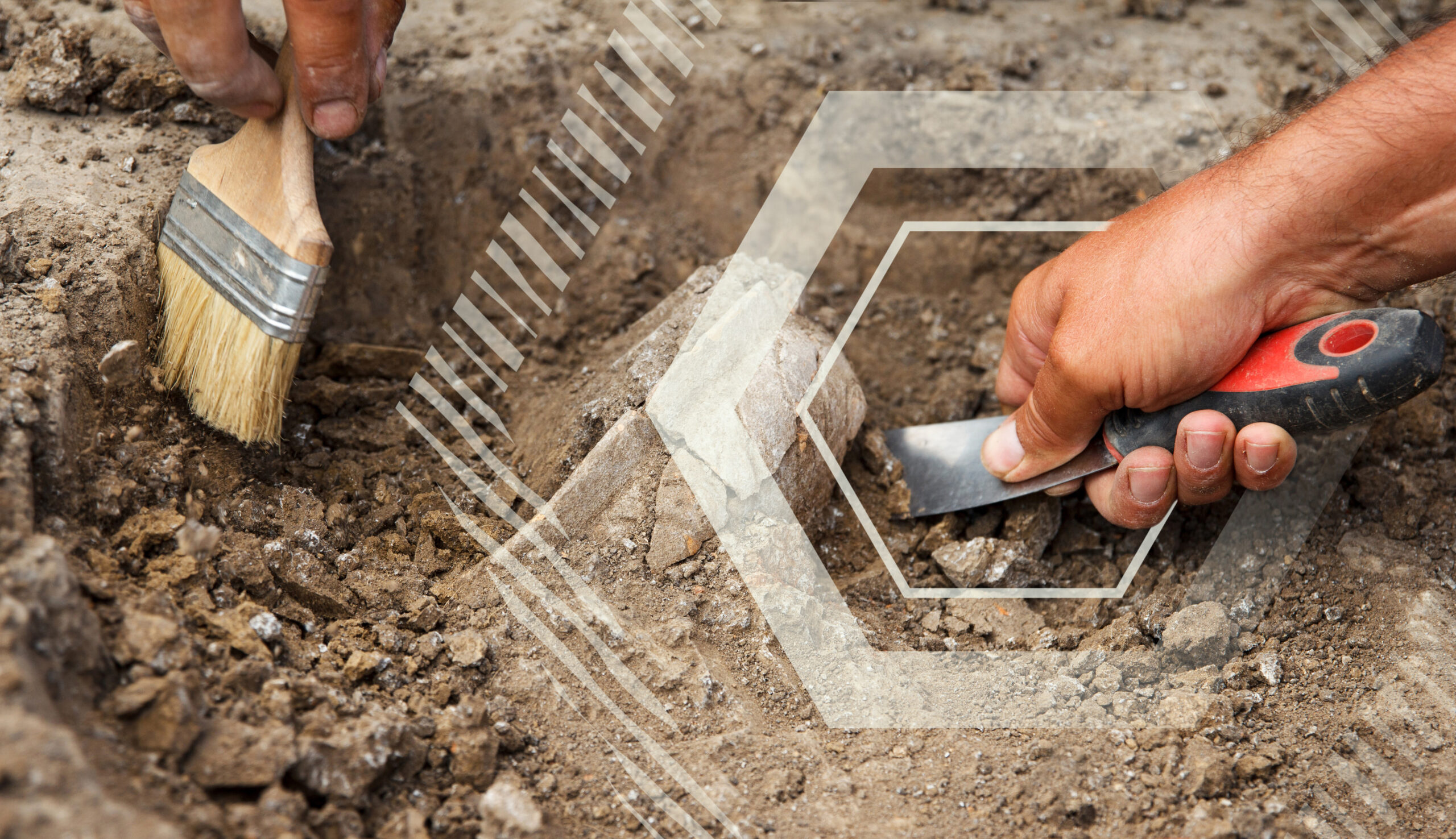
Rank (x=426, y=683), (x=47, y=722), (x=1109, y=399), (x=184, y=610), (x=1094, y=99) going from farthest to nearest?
1. (x=1094, y=99)
2. (x=1109, y=399)
3. (x=426, y=683)
4. (x=184, y=610)
5. (x=47, y=722)

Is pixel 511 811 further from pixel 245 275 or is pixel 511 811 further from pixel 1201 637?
pixel 1201 637

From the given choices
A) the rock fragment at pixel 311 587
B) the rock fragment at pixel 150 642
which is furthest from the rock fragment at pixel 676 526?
the rock fragment at pixel 150 642

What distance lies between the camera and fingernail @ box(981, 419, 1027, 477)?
7.71ft

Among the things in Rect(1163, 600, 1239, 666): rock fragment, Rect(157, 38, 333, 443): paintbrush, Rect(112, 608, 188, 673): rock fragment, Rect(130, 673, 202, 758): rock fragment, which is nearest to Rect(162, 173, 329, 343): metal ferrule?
Rect(157, 38, 333, 443): paintbrush

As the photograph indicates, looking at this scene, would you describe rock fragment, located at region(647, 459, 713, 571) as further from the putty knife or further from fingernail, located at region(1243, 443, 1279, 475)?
fingernail, located at region(1243, 443, 1279, 475)

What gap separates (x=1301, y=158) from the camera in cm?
200

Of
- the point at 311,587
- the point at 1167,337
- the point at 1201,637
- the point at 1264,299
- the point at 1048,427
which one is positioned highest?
the point at 1264,299

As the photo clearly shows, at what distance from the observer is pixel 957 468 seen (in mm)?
2463

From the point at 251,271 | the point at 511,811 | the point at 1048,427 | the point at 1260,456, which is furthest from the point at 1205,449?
the point at 251,271

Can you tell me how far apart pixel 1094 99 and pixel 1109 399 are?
1.56 meters

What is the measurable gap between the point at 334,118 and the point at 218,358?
24.9 inches

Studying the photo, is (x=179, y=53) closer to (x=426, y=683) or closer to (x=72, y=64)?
(x=72, y=64)

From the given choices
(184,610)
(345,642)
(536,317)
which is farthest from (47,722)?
(536,317)

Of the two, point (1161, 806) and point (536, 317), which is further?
point (536, 317)
